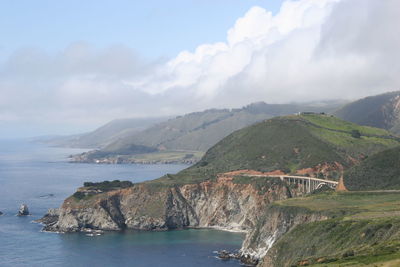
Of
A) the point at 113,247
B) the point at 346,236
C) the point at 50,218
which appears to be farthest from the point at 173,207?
the point at 346,236

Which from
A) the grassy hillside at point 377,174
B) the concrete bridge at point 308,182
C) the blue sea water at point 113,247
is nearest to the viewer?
the blue sea water at point 113,247

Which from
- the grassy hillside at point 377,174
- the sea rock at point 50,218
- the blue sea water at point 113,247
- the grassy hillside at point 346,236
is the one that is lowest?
the blue sea water at point 113,247

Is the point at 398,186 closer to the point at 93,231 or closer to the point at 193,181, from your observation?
the point at 193,181

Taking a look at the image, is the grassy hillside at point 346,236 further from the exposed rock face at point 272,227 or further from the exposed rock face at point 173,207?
the exposed rock face at point 173,207

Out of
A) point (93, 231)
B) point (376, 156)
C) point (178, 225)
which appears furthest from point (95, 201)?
point (376, 156)

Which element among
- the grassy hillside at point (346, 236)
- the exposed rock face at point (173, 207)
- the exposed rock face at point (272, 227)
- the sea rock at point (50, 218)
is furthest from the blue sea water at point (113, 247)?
the grassy hillside at point (346, 236)

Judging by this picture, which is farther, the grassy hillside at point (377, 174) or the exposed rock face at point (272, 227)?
the grassy hillside at point (377, 174)
